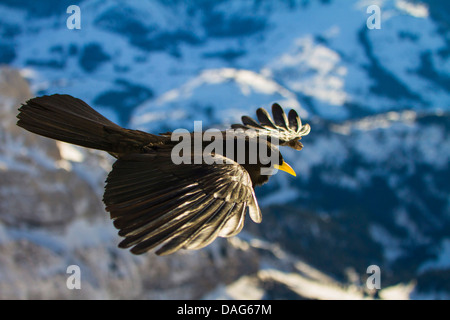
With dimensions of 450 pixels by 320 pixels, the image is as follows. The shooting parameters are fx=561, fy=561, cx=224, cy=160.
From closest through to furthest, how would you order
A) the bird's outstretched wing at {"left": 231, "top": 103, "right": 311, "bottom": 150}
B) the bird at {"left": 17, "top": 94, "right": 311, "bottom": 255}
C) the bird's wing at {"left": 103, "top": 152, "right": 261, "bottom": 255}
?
the bird's wing at {"left": 103, "top": 152, "right": 261, "bottom": 255} < the bird at {"left": 17, "top": 94, "right": 311, "bottom": 255} < the bird's outstretched wing at {"left": 231, "top": 103, "right": 311, "bottom": 150}

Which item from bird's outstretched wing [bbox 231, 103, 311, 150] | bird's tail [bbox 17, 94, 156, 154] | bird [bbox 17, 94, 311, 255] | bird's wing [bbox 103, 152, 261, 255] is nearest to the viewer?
bird's wing [bbox 103, 152, 261, 255]

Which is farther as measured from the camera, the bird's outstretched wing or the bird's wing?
the bird's outstretched wing

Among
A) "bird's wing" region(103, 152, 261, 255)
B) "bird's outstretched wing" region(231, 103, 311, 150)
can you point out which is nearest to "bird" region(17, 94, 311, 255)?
"bird's wing" region(103, 152, 261, 255)

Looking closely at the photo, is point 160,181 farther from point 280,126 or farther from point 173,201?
point 280,126

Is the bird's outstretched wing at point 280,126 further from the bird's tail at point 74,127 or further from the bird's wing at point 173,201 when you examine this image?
the bird's tail at point 74,127

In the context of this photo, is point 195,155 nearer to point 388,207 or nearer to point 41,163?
point 41,163

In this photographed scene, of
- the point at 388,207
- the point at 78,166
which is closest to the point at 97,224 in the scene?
the point at 78,166

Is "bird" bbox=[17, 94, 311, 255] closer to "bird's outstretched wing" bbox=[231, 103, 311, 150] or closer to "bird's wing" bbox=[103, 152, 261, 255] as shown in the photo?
"bird's wing" bbox=[103, 152, 261, 255]

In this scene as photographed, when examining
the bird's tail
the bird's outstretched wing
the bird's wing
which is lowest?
the bird's wing
